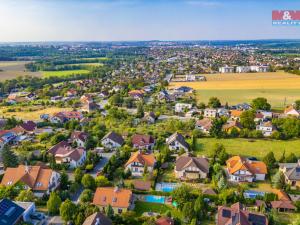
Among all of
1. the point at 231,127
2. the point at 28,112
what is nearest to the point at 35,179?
the point at 231,127

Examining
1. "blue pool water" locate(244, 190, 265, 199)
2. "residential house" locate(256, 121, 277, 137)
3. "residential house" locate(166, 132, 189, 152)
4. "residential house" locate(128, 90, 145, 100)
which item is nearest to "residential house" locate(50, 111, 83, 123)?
"residential house" locate(128, 90, 145, 100)

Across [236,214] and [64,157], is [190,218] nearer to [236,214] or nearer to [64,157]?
[236,214]

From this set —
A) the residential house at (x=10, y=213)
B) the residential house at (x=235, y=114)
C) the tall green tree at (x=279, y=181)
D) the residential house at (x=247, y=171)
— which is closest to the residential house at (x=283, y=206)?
the tall green tree at (x=279, y=181)

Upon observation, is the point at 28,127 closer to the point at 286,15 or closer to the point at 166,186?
the point at 166,186

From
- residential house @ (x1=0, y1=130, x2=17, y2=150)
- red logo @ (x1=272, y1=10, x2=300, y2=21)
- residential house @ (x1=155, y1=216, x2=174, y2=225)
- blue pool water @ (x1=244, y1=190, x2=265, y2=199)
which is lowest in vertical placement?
blue pool water @ (x1=244, y1=190, x2=265, y2=199)

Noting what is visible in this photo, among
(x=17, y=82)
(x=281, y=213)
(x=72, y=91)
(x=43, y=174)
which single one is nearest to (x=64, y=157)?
(x=43, y=174)

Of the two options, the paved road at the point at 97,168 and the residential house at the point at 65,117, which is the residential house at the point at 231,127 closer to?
the paved road at the point at 97,168

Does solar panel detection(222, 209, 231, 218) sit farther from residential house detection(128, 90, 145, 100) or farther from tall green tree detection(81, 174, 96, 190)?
residential house detection(128, 90, 145, 100)
